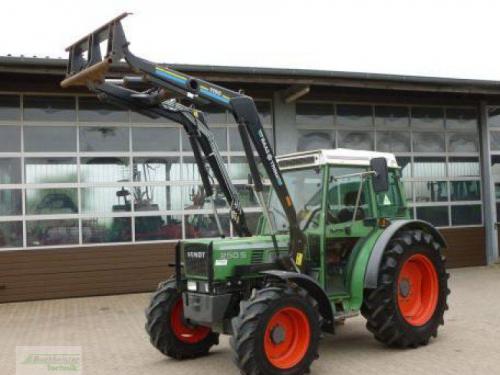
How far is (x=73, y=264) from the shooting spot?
A: 12.6 meters

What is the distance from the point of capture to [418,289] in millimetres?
7891

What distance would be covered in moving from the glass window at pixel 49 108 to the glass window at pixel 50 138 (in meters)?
0.19

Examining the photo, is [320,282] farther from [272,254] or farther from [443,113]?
[443,113]

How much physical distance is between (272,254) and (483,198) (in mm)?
10908

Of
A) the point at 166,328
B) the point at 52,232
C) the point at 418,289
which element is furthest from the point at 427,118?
the point at 166,328

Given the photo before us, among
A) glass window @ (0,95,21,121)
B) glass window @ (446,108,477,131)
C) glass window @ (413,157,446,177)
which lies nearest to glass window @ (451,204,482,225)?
glass window @ (413,157,446,177)

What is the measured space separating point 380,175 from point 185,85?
240 centimetres

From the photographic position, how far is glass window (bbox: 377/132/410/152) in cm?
1534

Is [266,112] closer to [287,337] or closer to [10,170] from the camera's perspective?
[10,170]

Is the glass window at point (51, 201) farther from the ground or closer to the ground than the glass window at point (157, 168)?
closer to the ground

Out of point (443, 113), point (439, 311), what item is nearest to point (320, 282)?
point (439, 311)

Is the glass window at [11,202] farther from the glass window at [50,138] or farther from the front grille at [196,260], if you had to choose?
the front grille at [196,260]

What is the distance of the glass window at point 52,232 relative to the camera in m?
12.5

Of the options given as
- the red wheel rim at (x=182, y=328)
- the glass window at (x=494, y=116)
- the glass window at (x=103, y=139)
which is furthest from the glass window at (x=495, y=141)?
the red wheel rim at (x=182, y=328)
